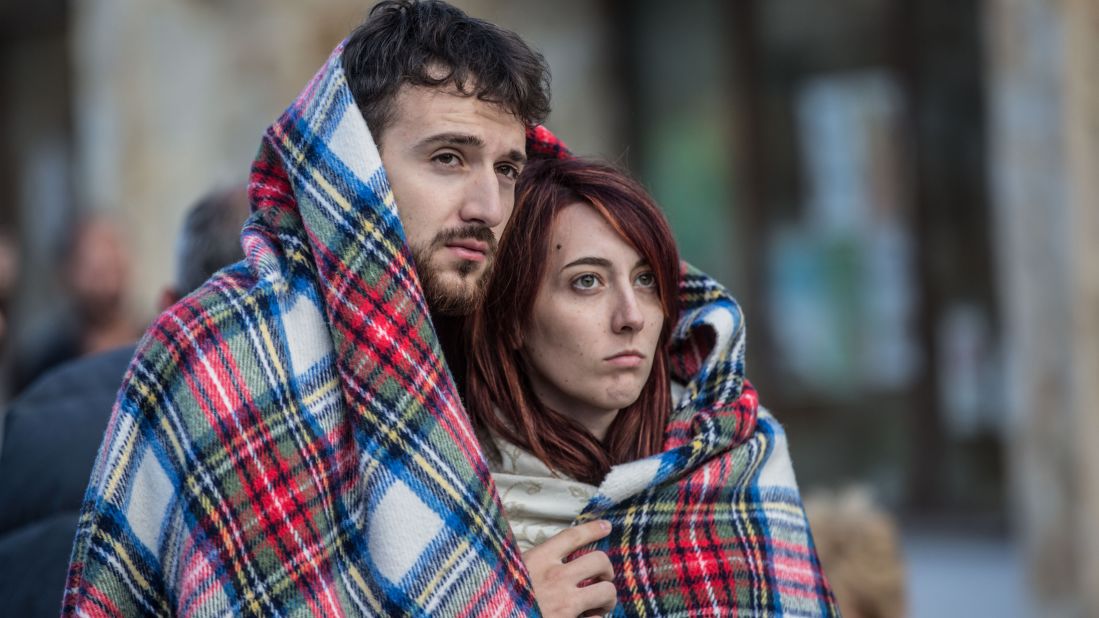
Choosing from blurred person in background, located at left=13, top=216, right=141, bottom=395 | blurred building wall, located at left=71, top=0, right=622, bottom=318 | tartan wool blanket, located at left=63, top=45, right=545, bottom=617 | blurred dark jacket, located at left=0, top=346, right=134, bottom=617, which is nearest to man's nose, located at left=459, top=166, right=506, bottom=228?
tartan wool blanket, located at left=63, top=45, right=545, bottom=617

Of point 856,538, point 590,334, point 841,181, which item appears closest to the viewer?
point 590,334

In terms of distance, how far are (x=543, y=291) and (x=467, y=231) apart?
25 cm

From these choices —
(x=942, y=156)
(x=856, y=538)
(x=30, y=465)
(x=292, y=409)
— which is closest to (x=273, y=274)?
(x=292, y=409)

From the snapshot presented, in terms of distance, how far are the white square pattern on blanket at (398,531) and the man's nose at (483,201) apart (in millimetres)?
413

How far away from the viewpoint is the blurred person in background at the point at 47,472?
94.8 inches

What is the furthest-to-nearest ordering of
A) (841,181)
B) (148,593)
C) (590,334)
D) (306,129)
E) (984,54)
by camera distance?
(841,181) < (984,54) < (590,334) < (306,129) < (148,593)

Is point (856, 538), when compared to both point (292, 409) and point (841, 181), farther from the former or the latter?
point (841, 181)

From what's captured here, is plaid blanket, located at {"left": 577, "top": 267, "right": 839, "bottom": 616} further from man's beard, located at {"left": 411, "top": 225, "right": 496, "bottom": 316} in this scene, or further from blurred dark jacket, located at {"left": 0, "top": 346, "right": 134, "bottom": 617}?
blurred dark jacket, located at {"left": 0, "top": 346, "right": 134, "bottom": 617}

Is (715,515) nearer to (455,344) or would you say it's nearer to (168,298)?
(455,344)

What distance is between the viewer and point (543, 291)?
2.29 meters

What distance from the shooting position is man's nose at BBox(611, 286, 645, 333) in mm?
2238

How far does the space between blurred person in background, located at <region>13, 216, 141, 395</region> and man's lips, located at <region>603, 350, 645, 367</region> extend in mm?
2726

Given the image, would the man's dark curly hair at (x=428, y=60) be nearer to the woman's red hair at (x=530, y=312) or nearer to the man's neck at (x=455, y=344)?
the woman's red hair at (x=530, y=312)

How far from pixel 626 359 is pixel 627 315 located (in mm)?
73
